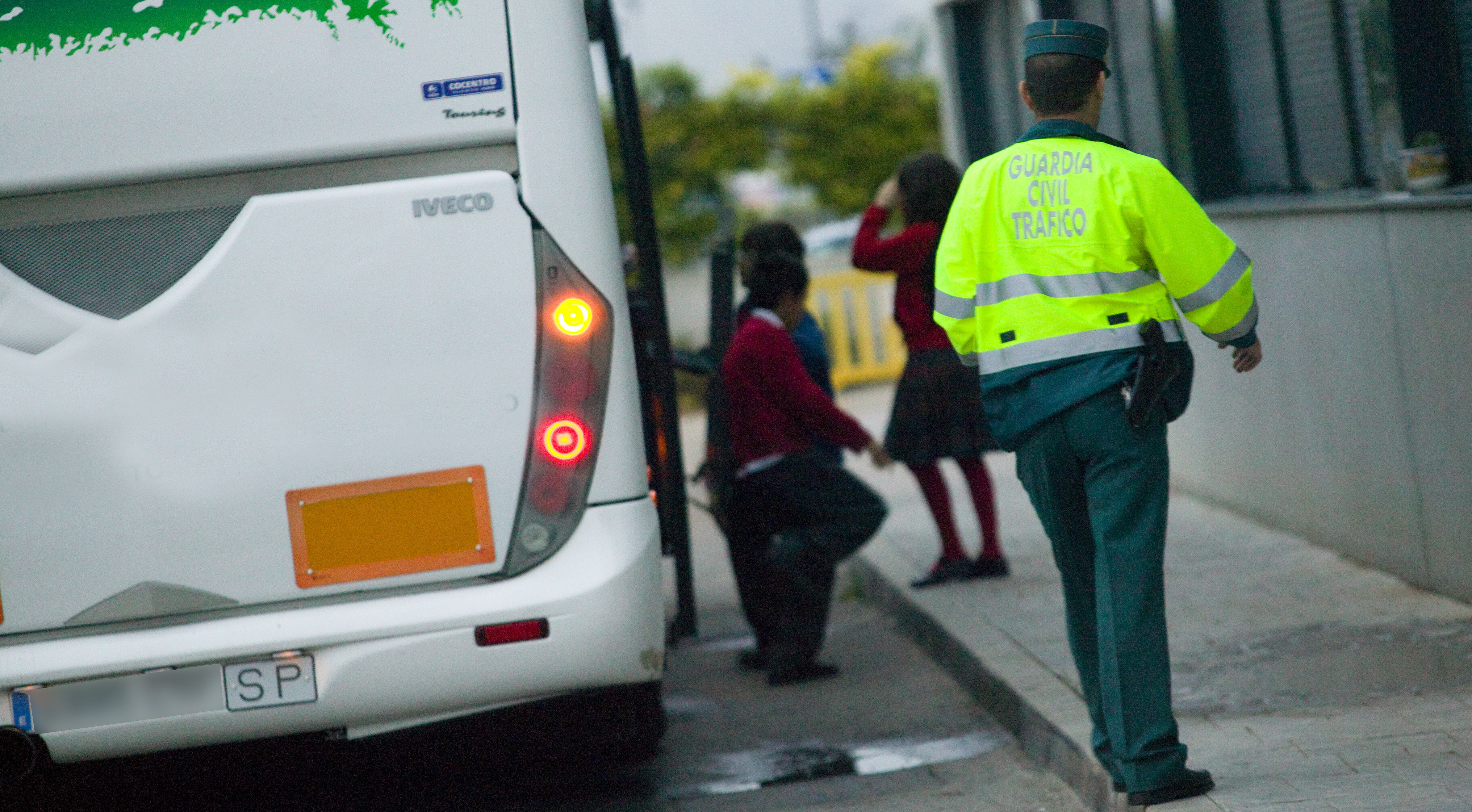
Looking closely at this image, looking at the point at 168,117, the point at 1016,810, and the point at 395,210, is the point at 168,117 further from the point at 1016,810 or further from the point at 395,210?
the point at 1016,810

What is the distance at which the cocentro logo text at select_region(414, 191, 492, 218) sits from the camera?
3.83 meters

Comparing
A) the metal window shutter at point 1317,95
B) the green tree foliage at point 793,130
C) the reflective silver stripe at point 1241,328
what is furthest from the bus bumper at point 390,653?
the green tree foliage at point 793,130

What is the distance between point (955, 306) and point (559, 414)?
3.25 ft

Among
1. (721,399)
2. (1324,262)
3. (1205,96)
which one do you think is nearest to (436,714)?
(721,399)

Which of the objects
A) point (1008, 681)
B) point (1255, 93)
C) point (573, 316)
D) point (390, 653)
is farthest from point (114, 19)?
point (1255, 93)

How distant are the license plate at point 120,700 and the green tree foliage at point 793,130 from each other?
19685 millimetres

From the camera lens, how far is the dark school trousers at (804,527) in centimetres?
599

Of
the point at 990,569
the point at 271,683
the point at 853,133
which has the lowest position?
the point at 990,569

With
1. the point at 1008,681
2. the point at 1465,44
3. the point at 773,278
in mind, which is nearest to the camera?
the point at 1008,681

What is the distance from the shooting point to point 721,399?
6086 millimetres

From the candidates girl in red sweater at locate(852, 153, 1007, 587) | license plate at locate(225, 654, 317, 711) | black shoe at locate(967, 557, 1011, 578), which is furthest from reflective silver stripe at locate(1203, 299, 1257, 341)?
black shoe at locate(967, 557, 1011, 578)

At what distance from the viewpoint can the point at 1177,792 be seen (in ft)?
12.3

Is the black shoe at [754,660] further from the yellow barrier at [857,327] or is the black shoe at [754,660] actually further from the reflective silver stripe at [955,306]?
the yellow barrier at [857,327]

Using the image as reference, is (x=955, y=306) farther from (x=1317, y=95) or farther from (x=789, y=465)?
(x=1317, y=95)
